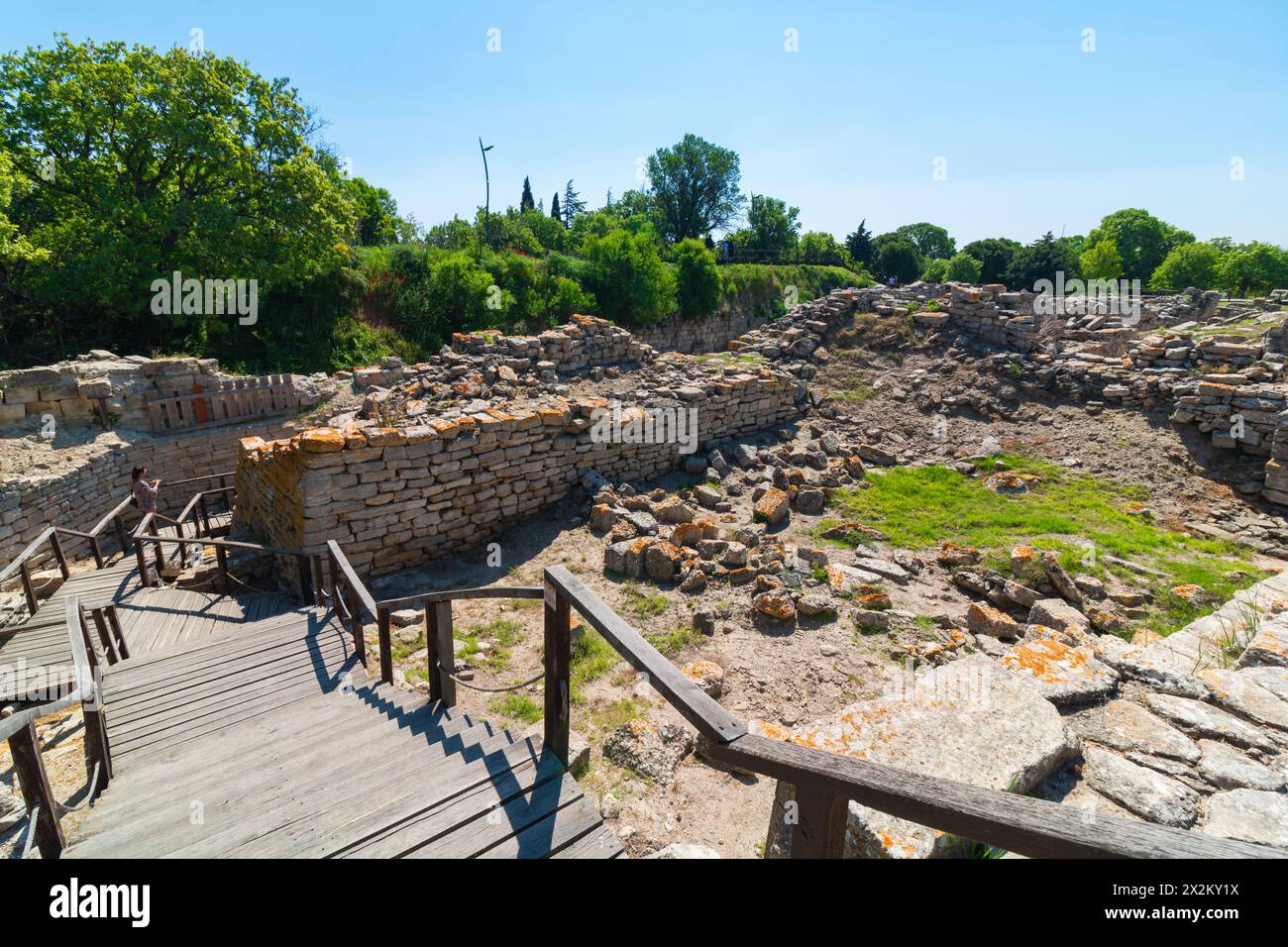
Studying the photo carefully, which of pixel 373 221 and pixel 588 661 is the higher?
pixel 373 221

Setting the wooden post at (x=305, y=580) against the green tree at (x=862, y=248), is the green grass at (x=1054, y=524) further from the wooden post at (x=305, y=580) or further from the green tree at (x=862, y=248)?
the green tree at (x=862, y=248)

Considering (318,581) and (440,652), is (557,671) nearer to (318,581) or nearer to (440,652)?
(440,652)

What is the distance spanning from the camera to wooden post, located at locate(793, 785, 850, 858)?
1.87m

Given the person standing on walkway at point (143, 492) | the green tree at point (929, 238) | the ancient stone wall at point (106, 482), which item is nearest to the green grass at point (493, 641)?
the person standing on walkway at point (143, 492)

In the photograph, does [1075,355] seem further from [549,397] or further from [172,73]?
[172,73]

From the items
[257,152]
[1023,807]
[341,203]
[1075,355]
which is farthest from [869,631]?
[257,152]

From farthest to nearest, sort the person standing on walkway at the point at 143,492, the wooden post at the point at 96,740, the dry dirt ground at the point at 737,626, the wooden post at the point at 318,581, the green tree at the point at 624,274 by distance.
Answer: the green tree at the point at 624,274, the person standing on walkway at the point at 143,492, the wooden post at the point at 318,581, the dry dirt ground at the point at 737,626, the wooden post at the point at 96,740

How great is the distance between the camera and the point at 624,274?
23.4 m

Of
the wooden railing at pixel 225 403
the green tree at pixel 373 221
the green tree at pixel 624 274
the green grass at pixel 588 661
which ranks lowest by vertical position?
the green grass at pixel 588 661

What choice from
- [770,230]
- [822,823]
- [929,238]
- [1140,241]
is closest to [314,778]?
[822,823]

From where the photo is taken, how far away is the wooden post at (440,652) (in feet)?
13.3

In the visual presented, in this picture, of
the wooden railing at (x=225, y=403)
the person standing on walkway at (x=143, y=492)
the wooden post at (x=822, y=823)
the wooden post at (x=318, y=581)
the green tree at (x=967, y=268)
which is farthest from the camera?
the green tree at (x=967, y=268)

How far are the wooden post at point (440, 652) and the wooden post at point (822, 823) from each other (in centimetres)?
282

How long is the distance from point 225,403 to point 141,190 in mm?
6578
